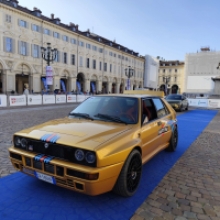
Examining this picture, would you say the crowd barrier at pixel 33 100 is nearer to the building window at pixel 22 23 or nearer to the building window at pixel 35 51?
the building window at pixel 35 51

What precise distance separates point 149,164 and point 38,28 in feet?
125

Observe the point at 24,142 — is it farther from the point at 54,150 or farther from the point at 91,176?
the point at 91,176

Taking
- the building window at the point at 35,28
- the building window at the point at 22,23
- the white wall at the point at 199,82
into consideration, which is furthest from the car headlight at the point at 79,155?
the white wall at the point at 199,82

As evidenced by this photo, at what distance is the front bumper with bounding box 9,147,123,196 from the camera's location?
2447 mm

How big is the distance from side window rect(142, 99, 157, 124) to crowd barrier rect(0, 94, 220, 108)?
1501 centimetres

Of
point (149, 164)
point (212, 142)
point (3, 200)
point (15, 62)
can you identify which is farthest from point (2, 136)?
point (15, 62)

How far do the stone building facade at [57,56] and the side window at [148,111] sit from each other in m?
32.9

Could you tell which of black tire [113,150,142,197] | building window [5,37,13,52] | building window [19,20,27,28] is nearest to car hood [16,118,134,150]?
black tire [113,150,142,197]

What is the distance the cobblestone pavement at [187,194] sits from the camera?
2732mm

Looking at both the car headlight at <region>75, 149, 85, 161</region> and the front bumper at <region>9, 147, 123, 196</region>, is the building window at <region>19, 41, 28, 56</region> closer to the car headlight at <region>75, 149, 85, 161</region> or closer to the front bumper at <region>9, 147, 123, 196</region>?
the front bumper at <region>9, 147, 123, 196</region>

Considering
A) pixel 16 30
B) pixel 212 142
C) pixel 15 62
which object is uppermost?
pixel 16 30

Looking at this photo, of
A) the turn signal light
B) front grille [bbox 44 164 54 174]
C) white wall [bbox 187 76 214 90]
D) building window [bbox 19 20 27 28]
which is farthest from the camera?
white wall [bbox 187 76 214 90]

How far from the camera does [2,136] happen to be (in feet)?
21.6

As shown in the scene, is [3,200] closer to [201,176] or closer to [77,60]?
[201,176]
